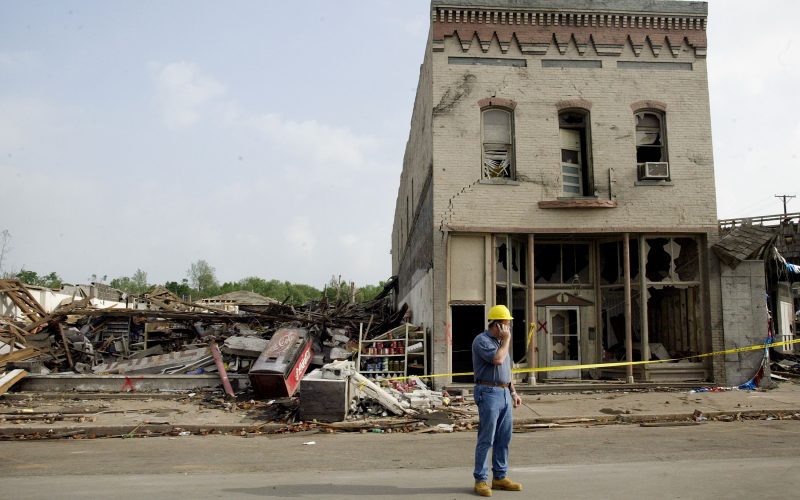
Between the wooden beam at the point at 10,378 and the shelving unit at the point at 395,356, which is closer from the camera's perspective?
the wooden beam at the point at 10,378

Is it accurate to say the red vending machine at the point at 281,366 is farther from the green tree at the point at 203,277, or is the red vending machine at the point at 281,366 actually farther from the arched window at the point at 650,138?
the green tree at the point at 203,277

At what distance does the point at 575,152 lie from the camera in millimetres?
16266

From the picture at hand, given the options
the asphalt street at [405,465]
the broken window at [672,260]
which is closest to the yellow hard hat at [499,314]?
the asphalt street at [405,465]

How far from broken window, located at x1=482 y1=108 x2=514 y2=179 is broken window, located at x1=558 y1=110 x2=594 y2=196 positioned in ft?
4.63

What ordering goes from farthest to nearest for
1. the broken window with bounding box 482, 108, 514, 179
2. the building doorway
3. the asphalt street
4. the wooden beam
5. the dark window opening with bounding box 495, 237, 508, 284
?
the building doorway < the broken window with bounding box 482, 108, 514, 179 < the dark window opening with bounding box 495, 237, 508, 284 < the wooden beam < the asphalt street

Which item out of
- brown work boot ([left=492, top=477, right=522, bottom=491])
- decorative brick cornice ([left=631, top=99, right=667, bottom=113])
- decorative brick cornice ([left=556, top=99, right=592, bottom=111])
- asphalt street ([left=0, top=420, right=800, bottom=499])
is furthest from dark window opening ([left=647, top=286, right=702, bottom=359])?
brown work boot ([left=492, top=477, right=522, bottom=491])

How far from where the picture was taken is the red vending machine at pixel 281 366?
518 inches

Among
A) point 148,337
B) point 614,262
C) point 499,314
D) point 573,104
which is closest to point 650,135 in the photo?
point 573,104

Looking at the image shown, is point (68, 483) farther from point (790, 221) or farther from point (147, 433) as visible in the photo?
point (790, 221)

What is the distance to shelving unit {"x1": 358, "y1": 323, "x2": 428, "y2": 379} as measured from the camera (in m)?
15.3

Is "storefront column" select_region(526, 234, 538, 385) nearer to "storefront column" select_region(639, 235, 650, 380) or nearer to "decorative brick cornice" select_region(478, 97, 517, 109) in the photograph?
"storefront column" select_region(639, 235, 650, 380)

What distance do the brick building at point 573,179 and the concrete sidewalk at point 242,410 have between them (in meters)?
1.93

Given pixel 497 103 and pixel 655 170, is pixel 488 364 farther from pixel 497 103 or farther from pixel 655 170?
pixel 655 170

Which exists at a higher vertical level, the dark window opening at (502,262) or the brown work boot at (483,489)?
the dark window opening at (502,262)
